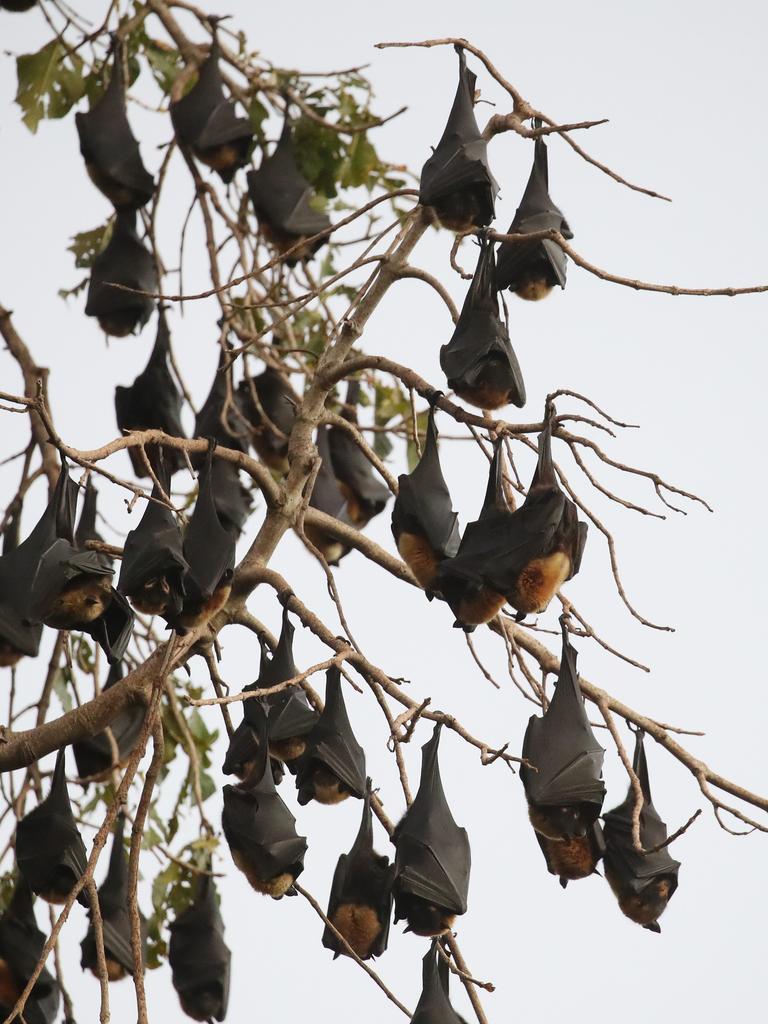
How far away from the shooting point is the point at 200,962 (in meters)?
3.72

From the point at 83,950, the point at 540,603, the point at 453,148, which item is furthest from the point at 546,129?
the point at 83,950

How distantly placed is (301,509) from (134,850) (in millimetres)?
789

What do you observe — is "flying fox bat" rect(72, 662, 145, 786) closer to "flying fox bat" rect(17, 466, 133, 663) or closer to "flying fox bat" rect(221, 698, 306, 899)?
"flying fox bat" rect(17, 466, 133, 663)

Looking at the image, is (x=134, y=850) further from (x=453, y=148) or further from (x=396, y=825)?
(x=453, y=148)

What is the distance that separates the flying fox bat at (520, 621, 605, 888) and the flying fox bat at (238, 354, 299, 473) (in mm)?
1762

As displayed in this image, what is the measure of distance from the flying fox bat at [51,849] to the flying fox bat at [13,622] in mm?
314

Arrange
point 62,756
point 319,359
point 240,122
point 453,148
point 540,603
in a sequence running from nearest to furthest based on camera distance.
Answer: point 540,603, point 453,148, point 319,359, point 62,756, point 240,122

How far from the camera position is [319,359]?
3.11 meters

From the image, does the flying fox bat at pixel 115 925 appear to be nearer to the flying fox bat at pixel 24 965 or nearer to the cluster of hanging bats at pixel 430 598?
the flying fox bat at pixel 24 965

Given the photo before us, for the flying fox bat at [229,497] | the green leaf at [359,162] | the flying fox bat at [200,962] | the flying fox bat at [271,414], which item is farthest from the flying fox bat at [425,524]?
the green leaf at [359,162]

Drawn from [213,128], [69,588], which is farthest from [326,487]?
[69,588]

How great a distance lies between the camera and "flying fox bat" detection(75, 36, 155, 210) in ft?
13.6

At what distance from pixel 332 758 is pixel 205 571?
420mm

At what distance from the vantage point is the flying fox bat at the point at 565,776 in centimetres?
263
